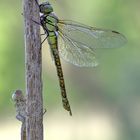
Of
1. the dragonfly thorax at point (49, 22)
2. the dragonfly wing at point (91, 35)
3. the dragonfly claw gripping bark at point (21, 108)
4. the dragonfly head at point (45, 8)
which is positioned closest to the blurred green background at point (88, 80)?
the dragonfly wing at point (91, 35)

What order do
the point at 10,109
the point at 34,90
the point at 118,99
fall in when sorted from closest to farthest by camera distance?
the point at 34,90 → the point at 118,99 → the point at 10,109

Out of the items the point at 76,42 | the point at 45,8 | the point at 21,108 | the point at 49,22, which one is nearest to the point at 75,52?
the point at 76,42

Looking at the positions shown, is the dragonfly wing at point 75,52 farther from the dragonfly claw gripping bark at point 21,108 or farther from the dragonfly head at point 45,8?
the dragonfly claw gripping bark at point 21,108

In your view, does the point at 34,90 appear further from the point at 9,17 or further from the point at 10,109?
the point at 10,109

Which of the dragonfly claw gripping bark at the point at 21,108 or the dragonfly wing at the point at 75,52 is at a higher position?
the dragonfly wing at the point at 75,52

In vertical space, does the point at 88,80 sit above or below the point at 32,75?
above

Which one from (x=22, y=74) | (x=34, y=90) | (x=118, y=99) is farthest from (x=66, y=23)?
(x=22, y=74)

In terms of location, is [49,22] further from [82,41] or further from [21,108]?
[21,108]
